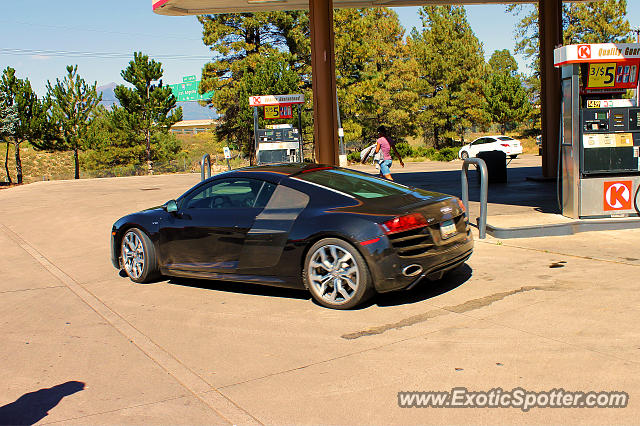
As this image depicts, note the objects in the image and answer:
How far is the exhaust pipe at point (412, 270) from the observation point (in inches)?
235

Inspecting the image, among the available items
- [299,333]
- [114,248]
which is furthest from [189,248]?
[299,333]

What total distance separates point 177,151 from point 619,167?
49616mm

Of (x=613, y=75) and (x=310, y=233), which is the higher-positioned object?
(x=613, y=75)

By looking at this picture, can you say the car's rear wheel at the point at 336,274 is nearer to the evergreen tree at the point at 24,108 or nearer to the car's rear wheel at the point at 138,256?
the car's rear wheel at the point at 138,256

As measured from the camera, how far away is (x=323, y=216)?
630cm

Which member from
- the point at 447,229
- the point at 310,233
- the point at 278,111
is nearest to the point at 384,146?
the point at 447,229

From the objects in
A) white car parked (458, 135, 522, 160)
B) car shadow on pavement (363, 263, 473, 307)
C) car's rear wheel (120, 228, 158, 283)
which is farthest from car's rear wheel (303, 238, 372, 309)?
white car parked (458, 135, 522, 160)

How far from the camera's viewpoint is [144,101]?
163 feet

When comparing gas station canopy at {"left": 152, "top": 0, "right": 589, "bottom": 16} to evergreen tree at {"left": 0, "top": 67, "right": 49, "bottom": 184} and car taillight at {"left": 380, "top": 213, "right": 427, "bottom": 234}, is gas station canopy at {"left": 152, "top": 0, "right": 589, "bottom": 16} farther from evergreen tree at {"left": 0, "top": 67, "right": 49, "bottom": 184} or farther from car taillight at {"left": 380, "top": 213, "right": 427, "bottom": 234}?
evergreen tree at {"left": 0, "top": 67, "right": 49, "bottom": 184}

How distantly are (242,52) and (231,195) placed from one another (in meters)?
46.2

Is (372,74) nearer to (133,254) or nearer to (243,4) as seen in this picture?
(243,4)

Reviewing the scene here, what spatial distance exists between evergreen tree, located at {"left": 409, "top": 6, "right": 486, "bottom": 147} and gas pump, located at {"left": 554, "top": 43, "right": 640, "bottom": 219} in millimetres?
44919

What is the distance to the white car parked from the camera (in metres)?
39.6

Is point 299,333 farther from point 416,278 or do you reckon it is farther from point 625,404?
point 625,404
